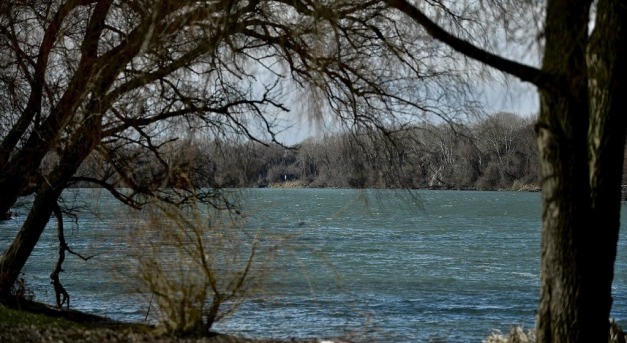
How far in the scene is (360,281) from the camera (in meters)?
16.9

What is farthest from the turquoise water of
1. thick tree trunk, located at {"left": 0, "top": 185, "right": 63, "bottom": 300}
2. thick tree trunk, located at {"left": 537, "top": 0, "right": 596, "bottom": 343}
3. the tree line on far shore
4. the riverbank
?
thick tree trunk, located at {"left": 537, "top": 0, "right": 596, "bottom": 343}

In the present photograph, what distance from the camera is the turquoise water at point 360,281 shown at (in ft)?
27.8

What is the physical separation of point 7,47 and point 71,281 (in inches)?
265

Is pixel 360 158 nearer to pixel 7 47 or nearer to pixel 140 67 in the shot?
pixel 140 67

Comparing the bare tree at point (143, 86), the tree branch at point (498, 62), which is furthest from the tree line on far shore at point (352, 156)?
the tree branch at point (498, 62)

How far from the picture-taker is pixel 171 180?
27.6 ft

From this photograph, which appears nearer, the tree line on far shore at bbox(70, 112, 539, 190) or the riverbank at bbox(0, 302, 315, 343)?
the riverbank at bbox(0, 302, 315, 343)

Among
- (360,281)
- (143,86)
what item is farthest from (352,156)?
(360,281)

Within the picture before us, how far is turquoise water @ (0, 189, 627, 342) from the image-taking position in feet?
27.8

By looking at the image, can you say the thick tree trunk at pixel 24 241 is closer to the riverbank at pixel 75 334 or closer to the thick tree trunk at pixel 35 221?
the thick tree trunk at pixel 35 221

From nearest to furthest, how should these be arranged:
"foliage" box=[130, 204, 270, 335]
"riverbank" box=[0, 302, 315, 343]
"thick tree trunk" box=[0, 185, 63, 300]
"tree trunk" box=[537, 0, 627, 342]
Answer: "tree trunk" box=[537, 0, 627, 342] → "riverbank" box=[0, 302, 315, 343] → "foliage" box=[130, 204, 270, 335] → "thick tree trunk" box=[0, 185, 63, 300]

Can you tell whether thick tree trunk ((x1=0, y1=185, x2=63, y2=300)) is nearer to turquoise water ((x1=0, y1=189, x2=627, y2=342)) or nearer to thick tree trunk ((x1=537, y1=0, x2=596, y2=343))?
turquoise water ((x1=0, y1=189, x2=627, y2=342))

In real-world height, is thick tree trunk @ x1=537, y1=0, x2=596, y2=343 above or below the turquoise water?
above

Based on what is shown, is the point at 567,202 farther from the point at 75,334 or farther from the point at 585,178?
the point at 75,334
